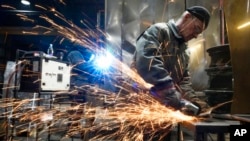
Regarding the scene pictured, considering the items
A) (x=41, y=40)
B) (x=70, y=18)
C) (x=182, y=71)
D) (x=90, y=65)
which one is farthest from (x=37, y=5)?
(x=182, y=71)

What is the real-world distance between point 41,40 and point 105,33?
766 centimetres

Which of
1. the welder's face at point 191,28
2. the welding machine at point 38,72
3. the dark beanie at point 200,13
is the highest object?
the dark beanie at point 200,13

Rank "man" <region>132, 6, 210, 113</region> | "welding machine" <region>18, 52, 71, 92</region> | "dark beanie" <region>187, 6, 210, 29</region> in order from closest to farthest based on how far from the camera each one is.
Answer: "man" <region>132, 6, 210, 113</region>, "dark beanie" <region>187, 6, 210, 29</region>, "welding machine" <region>18, 52, 71, 92</region>

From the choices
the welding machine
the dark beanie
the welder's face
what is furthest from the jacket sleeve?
the welding machine

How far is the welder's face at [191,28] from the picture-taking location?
108 inches

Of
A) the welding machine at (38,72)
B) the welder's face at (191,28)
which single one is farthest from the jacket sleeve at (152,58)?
the welding machine at (38,72)

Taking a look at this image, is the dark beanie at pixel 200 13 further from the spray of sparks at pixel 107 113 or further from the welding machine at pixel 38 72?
the welding machine at pixel 38 72

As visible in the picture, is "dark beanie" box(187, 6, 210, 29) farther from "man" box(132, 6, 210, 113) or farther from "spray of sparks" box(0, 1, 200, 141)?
"spray of sparks" box(0, 1, 200, 141)

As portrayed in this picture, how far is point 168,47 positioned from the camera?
2.86m

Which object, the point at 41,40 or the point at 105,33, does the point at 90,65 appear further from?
the point at 41,40

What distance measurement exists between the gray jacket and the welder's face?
0.07m

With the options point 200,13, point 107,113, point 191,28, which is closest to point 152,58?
point 191,28

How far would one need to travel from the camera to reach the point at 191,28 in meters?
2.78

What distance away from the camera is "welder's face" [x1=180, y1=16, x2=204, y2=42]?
2.73 meters
